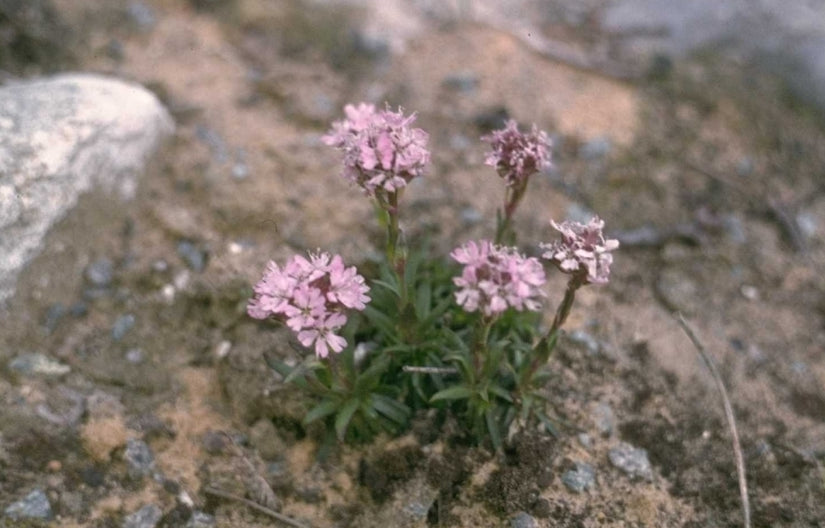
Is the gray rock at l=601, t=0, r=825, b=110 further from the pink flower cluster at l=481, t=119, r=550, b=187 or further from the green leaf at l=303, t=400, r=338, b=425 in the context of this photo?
the green leaf at l=303, t=400, r=338, b=425

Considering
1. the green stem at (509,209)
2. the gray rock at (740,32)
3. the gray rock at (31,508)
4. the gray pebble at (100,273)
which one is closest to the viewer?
the gray rock at (31,508)

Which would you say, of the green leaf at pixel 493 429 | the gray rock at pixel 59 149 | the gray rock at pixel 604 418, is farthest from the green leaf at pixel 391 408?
the gray rock at pixel 59 149

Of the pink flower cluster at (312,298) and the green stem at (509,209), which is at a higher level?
the green stem at (509,209)

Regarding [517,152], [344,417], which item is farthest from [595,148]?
[344,417]

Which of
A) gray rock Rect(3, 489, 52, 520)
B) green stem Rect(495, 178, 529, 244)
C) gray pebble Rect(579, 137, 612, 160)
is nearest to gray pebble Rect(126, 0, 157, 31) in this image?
gray pebble Rect(579, 137, 612, 160)

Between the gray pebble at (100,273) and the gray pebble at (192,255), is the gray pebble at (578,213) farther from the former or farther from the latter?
the gray pebble at (100,273)

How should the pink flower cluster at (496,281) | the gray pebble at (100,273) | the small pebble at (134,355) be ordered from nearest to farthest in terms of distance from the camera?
the pink flower cluster at (496,281), the small pebble at (134,355), the gray pebble at (100,273)
